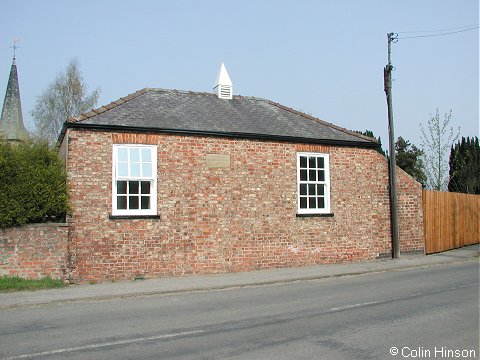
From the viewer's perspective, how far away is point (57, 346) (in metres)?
6.91

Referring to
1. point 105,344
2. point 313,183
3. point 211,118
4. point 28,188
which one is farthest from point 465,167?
point 105,344

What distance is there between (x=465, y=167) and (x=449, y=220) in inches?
564

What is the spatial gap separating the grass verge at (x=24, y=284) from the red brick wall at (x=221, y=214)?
67 centimetres

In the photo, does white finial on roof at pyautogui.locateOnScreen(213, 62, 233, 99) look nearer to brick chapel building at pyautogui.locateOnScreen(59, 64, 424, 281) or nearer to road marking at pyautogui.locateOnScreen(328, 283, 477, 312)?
brick chapel building at pyautogui.locateOnScreen(59, 64, 424, 281)

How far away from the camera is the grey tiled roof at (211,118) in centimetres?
1459

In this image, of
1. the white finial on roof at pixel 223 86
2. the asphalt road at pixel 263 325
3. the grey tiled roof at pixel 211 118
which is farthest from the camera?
the white finial on roof at pixel 223 86

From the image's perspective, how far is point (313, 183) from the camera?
16.8 meters

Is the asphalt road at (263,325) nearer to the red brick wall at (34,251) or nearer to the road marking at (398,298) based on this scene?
the road marking at (398,298)

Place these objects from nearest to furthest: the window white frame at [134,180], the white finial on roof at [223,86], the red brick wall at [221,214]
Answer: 1. the red brick wall at [221,214]
2. the window white frame at [134,180]
3. the white finial on roof at [223,86]

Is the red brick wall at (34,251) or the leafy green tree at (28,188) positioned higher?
the leafy green tree at (28,188)

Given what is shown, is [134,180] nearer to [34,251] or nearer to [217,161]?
[217,161]

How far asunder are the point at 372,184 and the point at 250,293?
313 inches

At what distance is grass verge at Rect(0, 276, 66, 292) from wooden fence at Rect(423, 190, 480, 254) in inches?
516

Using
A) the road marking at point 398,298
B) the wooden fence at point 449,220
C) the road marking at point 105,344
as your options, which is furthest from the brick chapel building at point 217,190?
the road marking at point 105,344
